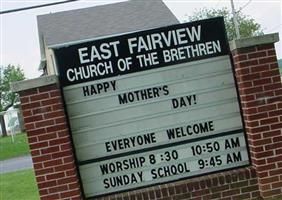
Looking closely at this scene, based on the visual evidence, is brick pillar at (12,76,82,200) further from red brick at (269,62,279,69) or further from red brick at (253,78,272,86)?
red brick at (269,62,279,69)

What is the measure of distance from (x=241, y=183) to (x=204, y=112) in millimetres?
1085

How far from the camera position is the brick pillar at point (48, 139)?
22.1 ft

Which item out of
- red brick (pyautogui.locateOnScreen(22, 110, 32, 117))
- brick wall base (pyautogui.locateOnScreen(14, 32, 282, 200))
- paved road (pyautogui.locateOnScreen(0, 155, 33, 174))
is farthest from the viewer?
paved road (pyautogui.locateOnScreen(0, 155, 33, 174))

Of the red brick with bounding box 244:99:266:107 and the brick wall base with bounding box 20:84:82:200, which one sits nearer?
the brick wall base with bounding box 20:84:82:200

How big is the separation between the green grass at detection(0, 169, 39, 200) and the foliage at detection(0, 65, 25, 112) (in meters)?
48.4

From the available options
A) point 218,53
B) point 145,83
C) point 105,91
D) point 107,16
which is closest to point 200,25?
point 218,53

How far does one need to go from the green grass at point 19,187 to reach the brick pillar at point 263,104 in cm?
657

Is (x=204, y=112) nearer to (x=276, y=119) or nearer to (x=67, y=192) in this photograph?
(x=276, y=119)

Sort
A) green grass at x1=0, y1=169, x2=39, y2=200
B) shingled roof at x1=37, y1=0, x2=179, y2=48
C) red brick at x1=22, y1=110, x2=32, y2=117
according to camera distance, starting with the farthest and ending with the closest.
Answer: shingled roof at x1=37, y1=0, x2=179, y2=48 < green grass at x1=0, y1=169, x2=39, y2=200 < red brick at x1=22, y1=110, x2=32, y2=117

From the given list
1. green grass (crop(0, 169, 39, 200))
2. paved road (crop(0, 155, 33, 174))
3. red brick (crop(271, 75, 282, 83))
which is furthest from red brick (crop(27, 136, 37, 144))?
paved road (crop(0, 155, 33, 174))

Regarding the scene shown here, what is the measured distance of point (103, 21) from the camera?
34.9 metres

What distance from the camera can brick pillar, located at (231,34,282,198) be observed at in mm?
6961

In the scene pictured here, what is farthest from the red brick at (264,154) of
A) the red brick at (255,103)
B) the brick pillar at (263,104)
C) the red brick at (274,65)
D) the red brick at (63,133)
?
the red brick at (63,133)

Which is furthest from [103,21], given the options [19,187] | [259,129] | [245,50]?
[259,129]
